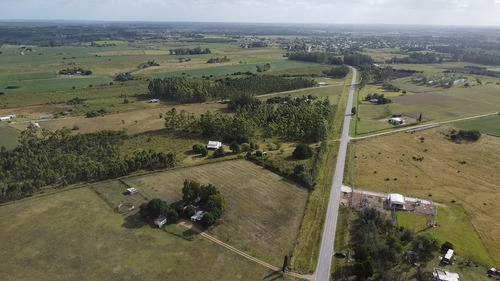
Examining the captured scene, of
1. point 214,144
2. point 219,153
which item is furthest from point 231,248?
point 214,144

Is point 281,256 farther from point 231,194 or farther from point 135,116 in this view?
point 135,116

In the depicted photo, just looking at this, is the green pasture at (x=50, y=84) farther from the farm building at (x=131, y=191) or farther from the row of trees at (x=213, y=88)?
the farm building at (x=131, y=191)

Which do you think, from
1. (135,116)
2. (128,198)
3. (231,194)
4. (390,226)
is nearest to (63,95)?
(135,116)

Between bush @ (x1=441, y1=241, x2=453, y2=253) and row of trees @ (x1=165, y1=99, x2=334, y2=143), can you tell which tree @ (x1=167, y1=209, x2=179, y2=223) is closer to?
row of trees @ (x1=165, y1=99, x2=334, y2=143)

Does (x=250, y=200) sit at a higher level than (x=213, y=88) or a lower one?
lower

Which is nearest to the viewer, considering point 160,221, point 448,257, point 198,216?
point 448,257

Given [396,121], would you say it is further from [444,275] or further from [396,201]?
[444,275]
